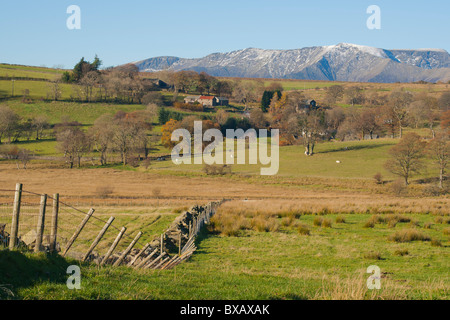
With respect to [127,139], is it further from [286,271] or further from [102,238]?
[286,271]

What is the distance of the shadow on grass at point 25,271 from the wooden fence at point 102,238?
79cm

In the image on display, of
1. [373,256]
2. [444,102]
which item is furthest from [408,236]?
[444,102]

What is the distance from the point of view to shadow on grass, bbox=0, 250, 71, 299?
25.0 feet

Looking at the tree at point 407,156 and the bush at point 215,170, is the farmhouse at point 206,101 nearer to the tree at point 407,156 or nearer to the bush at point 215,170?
the bush at point 215,170

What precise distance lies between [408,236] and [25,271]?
19.4 m

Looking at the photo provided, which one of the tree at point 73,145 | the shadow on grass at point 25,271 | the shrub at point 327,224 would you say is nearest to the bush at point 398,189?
the shrub at point 327,224

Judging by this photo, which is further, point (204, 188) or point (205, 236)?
point (204, 188)

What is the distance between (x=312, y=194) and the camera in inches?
2085

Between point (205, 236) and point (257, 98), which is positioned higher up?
point (257, 98)

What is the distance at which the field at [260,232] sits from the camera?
8758 mm

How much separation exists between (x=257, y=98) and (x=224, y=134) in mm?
57566
